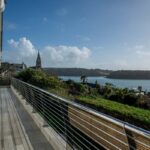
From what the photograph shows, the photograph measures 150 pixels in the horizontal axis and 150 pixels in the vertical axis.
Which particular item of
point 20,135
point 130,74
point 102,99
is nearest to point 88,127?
point 20,135

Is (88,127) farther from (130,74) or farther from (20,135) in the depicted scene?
(130,74)

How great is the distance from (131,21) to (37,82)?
265 inches

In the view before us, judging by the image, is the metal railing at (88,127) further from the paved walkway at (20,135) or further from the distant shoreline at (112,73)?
the distant shoreline at (112,73)

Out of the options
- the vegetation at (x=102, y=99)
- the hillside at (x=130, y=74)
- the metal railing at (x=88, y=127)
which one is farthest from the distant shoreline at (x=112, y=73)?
the metal railing at (x=88, y=127)

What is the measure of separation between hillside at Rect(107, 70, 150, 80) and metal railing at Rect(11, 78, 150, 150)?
114 m

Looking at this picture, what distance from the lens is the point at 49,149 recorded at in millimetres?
4109

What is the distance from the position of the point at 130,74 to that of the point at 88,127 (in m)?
128

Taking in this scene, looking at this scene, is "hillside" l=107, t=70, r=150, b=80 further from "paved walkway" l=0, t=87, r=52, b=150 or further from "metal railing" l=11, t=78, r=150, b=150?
"metal railing" l=11, t=78, r=150, b=150

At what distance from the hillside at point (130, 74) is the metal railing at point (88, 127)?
114326mm

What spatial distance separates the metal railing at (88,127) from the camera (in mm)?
2213

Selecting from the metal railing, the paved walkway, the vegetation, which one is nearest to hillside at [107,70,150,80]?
the vegetation

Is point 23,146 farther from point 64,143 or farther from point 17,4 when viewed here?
point 17,4

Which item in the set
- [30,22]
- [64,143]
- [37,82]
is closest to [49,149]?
[64,143]

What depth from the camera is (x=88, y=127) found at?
17.1 ft
